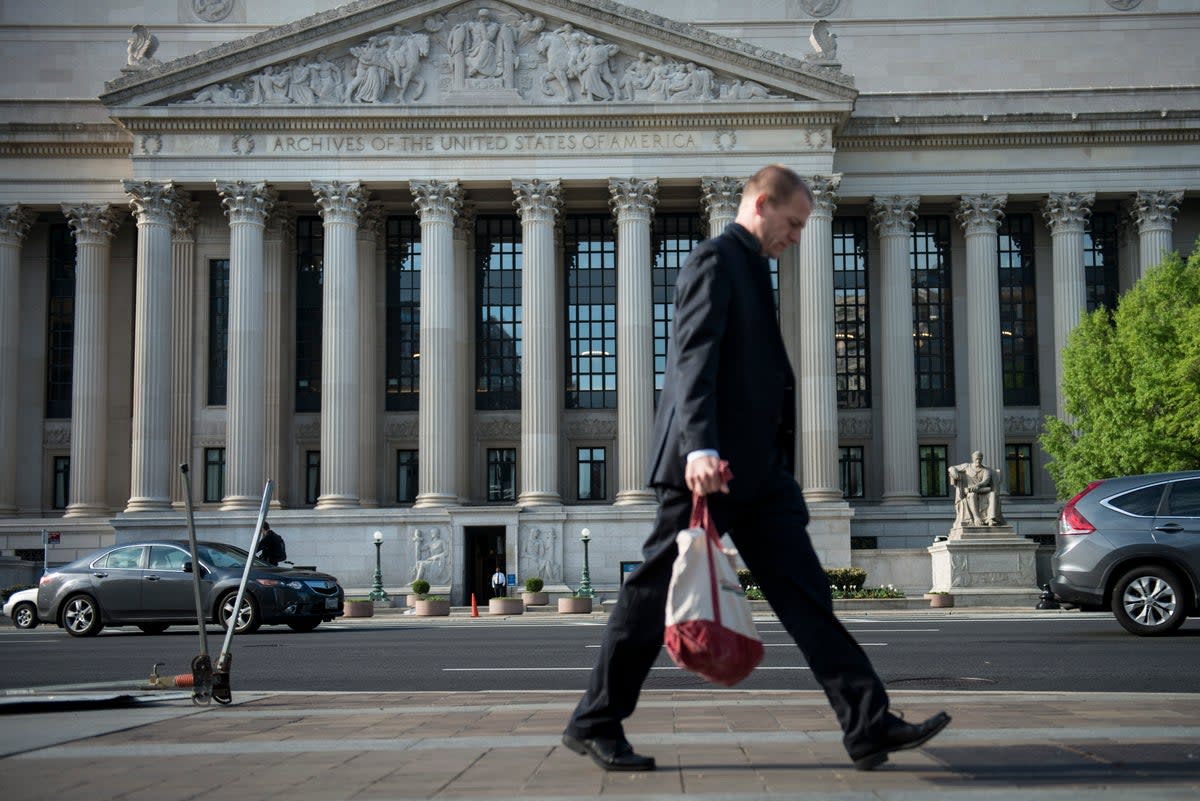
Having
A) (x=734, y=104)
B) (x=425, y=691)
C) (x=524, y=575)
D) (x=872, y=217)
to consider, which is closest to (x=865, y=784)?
(x=425, y=691)

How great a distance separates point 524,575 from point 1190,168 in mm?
26358

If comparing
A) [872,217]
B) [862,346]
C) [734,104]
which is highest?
[734,104]

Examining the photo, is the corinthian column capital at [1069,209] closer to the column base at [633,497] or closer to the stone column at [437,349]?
the column base at [633,497]

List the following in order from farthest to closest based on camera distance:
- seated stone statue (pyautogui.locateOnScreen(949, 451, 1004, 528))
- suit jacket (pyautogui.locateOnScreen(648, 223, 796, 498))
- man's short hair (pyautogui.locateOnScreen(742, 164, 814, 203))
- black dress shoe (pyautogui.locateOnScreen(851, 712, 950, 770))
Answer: seated stone statue (pyautogui.locateOnScreen(949, 451, 1004, 528)) → man's short hair (pyautogui.locateOnScreen(742, 164, 814, 203)) → suit jacket (pyautogui.locateOnScreen(648, 223, 796, 498)) → black dress shoe (pyautogui.locateOnScreen(851, 712, 950, 770))

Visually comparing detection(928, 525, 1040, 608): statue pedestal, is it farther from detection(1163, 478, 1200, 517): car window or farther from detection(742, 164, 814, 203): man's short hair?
detection(742, 164, 814, 203): man's short hair

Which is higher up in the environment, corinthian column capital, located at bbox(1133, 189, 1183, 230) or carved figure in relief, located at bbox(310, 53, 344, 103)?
carved figure in relief, located at bbox(310, 53, 344, 103)

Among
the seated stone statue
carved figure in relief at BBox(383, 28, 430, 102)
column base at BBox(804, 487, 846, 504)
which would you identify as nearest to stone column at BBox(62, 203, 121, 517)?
carved figure in relief at BBox(383, 28, 430, 102)

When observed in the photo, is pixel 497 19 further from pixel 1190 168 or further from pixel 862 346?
pixel 1190 168

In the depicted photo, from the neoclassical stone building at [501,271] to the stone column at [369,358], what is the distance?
0.15 metres

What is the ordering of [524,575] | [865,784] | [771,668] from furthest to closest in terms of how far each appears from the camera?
[524,575]
[771,668]
[865,784]

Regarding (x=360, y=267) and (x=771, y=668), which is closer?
(x=771, y=668)

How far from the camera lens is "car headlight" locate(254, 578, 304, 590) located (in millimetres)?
23109

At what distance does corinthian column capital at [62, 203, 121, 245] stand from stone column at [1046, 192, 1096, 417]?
32.1 m

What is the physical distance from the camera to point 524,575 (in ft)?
143
